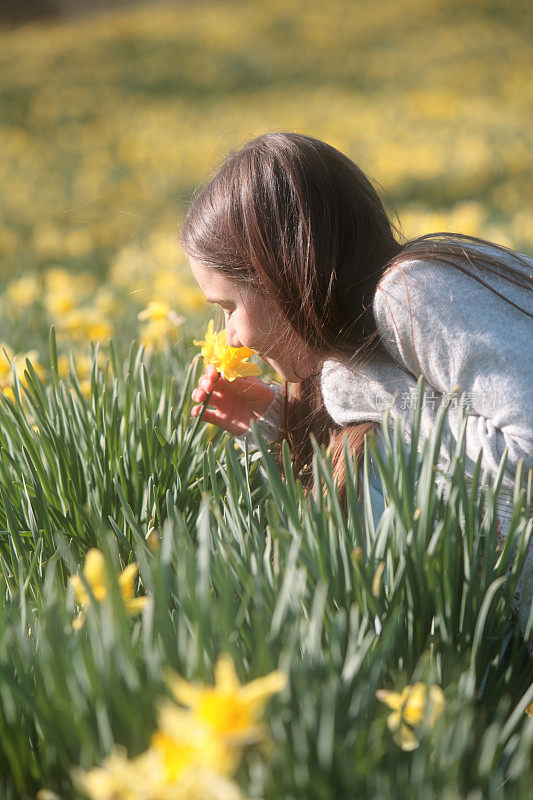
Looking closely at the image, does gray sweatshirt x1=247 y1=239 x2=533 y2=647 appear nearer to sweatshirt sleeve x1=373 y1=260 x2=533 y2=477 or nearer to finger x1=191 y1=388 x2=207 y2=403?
sweatshirt sleeve x1=373 y1=260 x2=533 y2=477

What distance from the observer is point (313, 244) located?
48.6 inches

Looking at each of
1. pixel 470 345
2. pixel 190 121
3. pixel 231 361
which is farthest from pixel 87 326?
pixel 190 121

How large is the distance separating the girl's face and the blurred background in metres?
0.37

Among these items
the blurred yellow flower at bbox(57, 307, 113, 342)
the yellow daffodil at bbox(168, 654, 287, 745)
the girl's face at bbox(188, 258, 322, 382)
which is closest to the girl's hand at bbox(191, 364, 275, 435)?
the girl's face at bbox(188, 258, 322, 382)

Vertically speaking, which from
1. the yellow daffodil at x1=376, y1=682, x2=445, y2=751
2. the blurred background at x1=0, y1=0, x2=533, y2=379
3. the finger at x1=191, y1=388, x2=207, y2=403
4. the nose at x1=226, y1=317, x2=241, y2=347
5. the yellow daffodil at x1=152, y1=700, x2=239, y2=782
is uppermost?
the yellow daffodil at x1=152, y1=700, x2=239, y2=782

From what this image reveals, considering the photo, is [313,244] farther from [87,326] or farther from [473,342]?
[87,326]

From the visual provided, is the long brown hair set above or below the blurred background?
above

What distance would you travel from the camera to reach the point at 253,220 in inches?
49.4

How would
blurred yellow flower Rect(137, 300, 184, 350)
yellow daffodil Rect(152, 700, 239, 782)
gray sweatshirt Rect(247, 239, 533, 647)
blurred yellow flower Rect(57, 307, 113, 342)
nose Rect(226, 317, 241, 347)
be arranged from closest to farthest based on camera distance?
yellow daffodil Rect(152, 700, 239, 782), gray sweatshirt Rect(247, 239, 533, 647), nose Rect(226, 317, 241, 347), blurred yellow flower Rect(137, 300, 184, 350), blurred yellow flower Rect(57, 307, 113, 342)

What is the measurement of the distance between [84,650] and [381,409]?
2.48 feet

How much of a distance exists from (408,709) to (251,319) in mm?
763

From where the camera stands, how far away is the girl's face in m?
1.32

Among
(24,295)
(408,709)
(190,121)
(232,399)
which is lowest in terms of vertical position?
(190,121)

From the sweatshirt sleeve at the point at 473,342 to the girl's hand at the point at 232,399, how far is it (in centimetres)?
40
